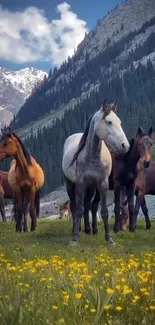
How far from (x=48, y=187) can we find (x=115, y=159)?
124042 millimetres

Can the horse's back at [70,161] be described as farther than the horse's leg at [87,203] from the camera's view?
No

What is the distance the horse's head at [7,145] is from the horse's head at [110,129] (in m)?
4.33

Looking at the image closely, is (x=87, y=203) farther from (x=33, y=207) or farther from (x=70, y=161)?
(x=33, y=207)

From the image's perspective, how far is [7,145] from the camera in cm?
1683

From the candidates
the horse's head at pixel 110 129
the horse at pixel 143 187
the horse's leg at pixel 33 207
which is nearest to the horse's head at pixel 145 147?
the horse at pixel 143 187

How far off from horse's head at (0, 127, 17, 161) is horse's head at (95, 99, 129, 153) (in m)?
4.33

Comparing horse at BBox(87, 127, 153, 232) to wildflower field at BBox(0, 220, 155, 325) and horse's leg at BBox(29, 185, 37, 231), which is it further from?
wildflower field at BBox(0, 220, 155, 325)

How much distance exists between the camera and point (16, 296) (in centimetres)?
499

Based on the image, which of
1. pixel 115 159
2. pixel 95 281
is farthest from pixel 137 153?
pixel 95 281

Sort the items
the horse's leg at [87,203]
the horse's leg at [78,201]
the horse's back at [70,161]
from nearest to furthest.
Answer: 1. the horse's leg at [78,201]
2. the horse's back at [70,161]
3. the horse's leg at [87,203]

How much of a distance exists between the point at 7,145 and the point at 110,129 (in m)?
4.98

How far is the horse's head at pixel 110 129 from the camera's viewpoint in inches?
513

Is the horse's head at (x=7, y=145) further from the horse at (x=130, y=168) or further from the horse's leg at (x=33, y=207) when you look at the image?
the horse at (x=130, y=168)

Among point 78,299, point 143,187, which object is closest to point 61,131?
point 143,187
